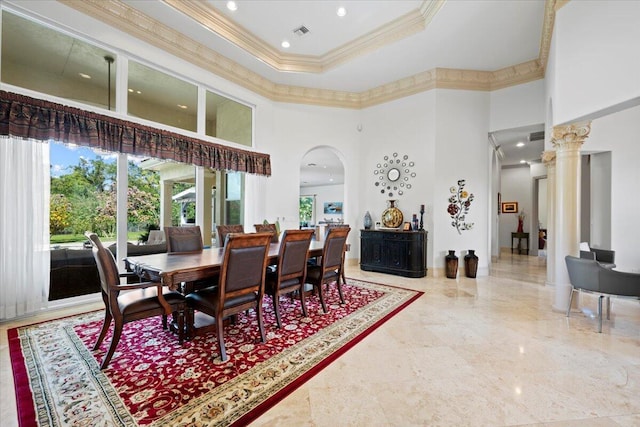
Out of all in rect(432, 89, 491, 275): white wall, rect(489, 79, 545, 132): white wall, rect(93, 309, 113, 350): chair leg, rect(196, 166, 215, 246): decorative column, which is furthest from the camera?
rect(432, 89, 491, 275): white wall

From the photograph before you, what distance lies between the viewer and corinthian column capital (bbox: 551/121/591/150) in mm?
3287

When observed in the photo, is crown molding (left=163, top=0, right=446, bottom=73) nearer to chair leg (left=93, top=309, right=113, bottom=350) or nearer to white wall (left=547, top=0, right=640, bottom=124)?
white wall (left=547, top=0, right=640, bottom=124)

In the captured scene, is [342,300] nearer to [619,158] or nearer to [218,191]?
[218,191]

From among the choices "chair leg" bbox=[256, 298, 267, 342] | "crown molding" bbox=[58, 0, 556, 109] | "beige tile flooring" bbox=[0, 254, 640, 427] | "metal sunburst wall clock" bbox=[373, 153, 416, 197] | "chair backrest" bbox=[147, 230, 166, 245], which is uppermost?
"crown molding" bbox=[58, 0, 556, 109]

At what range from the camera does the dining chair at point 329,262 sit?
337cm

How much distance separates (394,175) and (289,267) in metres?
3.76

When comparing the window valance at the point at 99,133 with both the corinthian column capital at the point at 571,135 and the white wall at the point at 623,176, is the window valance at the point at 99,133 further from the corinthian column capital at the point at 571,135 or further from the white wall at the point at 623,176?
the white wall at the point at 623,176

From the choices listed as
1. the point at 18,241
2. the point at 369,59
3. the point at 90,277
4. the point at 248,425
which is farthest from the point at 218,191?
the point at 248,425

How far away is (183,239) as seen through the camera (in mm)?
3449

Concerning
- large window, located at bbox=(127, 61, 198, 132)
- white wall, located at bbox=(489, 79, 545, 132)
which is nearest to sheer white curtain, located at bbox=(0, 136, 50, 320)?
large window, located at bbox=(127, 61, 198, 132)

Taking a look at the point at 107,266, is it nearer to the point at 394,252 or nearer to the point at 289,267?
the point at 289,267

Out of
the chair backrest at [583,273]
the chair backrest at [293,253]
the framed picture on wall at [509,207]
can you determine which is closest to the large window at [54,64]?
the chair backrest at [293,253]

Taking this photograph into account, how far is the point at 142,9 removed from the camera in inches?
146

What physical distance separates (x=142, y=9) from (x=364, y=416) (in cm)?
520
